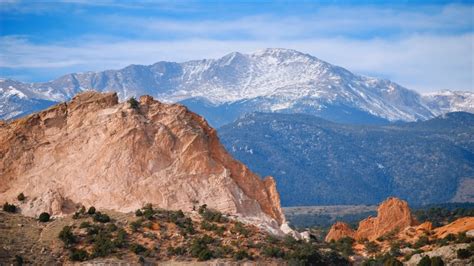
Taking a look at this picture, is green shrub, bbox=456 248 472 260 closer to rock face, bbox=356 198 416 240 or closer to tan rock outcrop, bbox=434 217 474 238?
tan rock outcrop, bbox=434 217 474 238

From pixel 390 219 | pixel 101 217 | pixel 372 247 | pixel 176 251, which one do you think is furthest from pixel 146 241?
pixel 390 219

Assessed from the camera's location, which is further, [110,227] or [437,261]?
[437,261]

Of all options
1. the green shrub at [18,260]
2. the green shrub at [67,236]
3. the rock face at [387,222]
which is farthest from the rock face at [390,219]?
the green shrub at [18,260]

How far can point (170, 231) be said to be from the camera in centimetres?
7588

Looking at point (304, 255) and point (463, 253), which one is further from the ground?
point (304, 255)

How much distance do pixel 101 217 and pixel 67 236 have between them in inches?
147

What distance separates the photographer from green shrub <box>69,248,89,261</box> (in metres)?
71.2

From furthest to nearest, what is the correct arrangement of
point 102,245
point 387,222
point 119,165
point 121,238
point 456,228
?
1. point 387,222
2. point 456,228
3. point 119,165
4. point 121,238
5. point 102,245

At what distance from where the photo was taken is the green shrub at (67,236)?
7280cm

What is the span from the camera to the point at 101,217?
248ft

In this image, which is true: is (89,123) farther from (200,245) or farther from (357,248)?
(357,248)

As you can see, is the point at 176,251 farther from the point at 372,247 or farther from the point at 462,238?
the point at 372,247

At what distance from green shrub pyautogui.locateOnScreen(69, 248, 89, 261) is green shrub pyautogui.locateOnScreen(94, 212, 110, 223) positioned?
3.98 metres

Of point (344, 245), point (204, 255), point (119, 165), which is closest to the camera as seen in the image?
point (204, 255)
